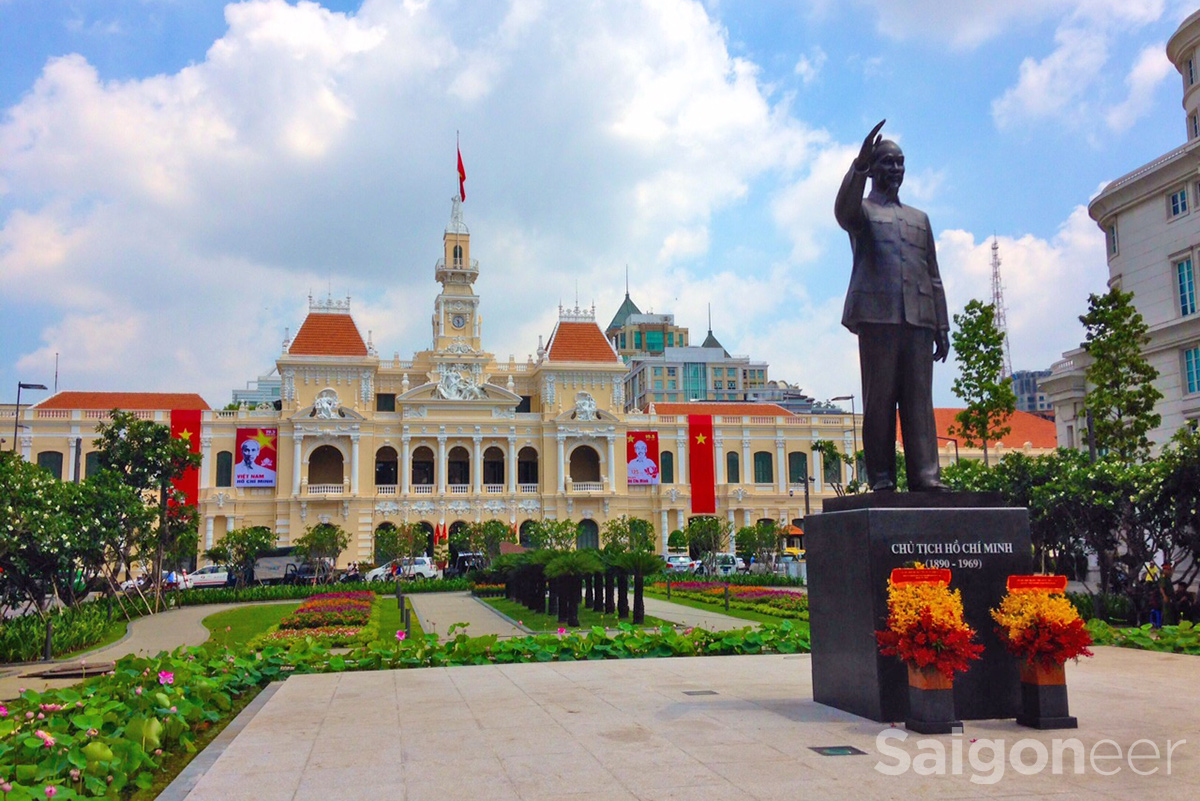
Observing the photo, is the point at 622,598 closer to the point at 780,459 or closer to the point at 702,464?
the point at 702,464

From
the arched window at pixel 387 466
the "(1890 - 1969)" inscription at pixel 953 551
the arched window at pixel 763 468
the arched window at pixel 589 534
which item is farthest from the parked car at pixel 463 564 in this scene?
the "(1890 - 1969)" inscription at pixel 953 551

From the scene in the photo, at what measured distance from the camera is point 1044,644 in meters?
7.66

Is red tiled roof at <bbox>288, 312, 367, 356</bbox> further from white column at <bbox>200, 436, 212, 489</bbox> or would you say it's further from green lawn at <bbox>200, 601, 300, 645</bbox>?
green lawn at <bbox>200, 601, 300, 645</bbox>

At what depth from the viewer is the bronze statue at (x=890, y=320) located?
917 centimetres

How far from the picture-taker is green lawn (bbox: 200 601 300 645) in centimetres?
1995

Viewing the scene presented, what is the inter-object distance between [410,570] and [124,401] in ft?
85.3

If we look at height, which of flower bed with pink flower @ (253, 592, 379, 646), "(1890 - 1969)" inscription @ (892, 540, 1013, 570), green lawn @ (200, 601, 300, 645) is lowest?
green lawn @ (200, 601, 300, 645)

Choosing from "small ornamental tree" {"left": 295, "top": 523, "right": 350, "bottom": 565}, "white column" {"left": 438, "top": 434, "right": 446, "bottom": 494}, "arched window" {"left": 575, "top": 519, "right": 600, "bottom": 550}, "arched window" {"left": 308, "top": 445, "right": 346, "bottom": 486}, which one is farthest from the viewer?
"arched window" {"left": 575, "top": 519, "right": 600, "bottom": 550}

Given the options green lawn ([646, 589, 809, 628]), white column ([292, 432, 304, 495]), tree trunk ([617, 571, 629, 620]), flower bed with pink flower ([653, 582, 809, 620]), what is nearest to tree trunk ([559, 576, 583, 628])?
tree trunk ([617, 571, 629, 620])

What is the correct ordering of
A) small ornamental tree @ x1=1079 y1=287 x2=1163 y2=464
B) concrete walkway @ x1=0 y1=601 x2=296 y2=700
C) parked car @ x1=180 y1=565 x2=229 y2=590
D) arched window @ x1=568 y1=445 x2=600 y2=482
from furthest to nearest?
arched window @ x1=568 y1=445 x2=600 y2=482
parked car @ x1=180 y1=565 x2=229 y2=590
small ornamental tree @ x1=1079 y1=287 x2=1163 y2=464
concrete walkway @ x1=0 y1=601 x2=296 y2=700

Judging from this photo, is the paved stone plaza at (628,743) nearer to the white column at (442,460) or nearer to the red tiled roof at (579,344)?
the white column at (442,460)

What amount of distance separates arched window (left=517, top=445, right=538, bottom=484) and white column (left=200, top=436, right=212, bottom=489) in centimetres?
1756

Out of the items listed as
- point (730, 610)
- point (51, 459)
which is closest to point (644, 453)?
point (730, 610)

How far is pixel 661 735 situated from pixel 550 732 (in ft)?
3.05
